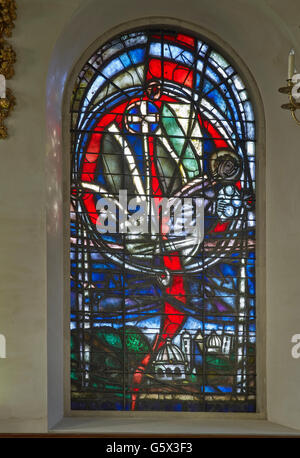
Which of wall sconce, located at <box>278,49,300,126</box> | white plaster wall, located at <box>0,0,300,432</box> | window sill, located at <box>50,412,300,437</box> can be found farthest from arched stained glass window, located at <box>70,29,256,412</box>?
wall sconce, located at <box>278,49,300,126</box>

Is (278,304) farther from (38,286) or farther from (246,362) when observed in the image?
(38,286)

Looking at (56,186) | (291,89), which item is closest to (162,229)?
(56,186)

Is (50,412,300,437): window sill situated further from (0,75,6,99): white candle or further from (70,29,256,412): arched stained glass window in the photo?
(0,75,6,99): white candle

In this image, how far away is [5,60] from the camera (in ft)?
17.1

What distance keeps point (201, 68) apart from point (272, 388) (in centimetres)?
271

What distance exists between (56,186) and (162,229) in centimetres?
95

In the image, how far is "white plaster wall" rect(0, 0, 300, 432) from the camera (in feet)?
16.8

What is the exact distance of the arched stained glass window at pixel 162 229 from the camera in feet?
18.9

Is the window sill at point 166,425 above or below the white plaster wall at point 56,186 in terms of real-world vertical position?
below

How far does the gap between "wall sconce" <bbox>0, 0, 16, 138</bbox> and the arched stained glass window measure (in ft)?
2.67

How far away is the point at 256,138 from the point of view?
6.10m

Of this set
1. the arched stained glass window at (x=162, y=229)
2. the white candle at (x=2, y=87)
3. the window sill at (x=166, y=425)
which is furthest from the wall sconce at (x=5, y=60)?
the window sill at (x=166, y=425)

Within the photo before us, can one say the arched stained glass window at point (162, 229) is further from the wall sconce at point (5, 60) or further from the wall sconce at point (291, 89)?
the wall sconce at point (291, 89)

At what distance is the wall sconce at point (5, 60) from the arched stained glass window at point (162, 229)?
81 cm
